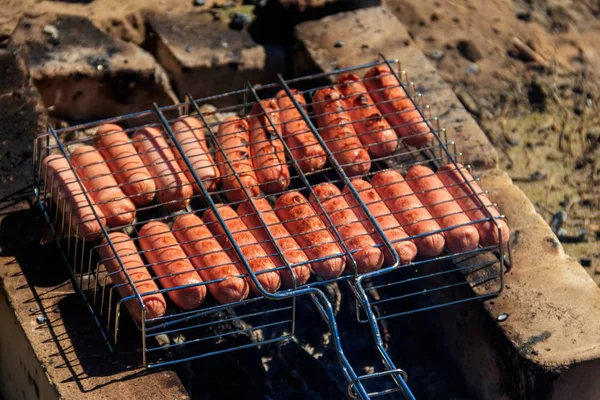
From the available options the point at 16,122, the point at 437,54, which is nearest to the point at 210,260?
the point at 16,122

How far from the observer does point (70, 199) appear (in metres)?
4.35

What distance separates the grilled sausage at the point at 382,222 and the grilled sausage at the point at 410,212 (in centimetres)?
4

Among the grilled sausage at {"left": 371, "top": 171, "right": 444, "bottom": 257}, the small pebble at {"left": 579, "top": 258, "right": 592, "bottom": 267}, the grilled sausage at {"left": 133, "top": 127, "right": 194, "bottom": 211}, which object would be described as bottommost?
the small pebble at {"left": 579, "top": 258, "right": 592, "bottom": 267}

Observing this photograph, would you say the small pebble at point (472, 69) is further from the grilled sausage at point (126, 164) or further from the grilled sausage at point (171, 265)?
the grilled sausage at point (171, 265)

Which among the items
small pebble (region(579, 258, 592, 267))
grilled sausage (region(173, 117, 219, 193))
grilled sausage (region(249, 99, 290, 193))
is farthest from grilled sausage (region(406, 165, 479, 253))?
small pebble (region(579, 258, 592, 267))

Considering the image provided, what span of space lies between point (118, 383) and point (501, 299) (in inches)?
73.2

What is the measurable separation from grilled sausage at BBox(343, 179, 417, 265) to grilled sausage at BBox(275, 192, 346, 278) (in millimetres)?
201

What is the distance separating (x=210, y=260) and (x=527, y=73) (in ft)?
12.2

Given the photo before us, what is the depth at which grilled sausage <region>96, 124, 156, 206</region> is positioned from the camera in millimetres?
4453

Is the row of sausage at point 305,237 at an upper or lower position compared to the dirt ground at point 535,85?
upper

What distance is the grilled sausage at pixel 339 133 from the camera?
4691mm

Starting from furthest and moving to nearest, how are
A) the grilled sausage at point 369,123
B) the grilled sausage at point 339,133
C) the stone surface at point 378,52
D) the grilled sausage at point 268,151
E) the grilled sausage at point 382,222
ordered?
1. the stone surface at point 378,52
2. the grilled sausage at point 369,123
3. the grilled sausage at point 339,133
4. the grilled sausage at point 268,151
5. the grilled sausage at point 382,222

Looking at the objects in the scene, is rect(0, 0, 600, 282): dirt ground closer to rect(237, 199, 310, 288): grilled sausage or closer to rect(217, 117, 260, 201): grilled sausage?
rect(217, 117, 260, 201): grilled sausage

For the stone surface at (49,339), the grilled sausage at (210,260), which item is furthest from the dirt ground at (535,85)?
the stone surface at (49,339)
